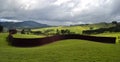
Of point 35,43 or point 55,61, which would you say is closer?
point 55,61

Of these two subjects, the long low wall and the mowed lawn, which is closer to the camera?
the mowed lawn

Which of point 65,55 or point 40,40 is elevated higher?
point 40,40

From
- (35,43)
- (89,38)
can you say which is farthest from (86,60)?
(89,38)

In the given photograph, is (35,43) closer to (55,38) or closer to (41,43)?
(41,43)

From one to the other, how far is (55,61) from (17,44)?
977 inches

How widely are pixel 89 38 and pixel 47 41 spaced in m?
9.57

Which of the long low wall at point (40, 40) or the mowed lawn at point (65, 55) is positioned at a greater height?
the long low wall at point (40, 40)

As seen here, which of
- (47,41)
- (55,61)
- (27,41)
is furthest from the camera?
(47,41)

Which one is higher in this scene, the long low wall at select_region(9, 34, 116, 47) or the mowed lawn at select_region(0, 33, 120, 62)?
the long low wall at select_region(9, 34, 116, 47)

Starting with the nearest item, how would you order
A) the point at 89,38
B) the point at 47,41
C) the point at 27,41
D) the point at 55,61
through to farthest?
1. the point at 55,61
2. the point at 27,41
3. the point at 47,41
4. the point at 89,38

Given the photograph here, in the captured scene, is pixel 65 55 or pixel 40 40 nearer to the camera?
pixel 65 55

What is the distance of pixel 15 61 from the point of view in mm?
25000

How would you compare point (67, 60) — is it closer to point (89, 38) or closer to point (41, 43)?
point (41, 43)

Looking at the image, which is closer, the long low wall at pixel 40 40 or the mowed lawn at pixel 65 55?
the mowed lawn at pixel 65 55
